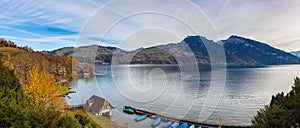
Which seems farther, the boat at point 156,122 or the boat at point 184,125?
the boat at point 156,122

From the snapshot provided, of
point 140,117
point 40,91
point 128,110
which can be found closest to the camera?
point 40,91

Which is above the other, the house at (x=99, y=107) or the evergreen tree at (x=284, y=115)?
the evergreen tree at (x=284, y=115)

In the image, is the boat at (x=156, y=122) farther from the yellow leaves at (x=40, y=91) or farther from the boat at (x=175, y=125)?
the yellow leaves at (x=40, y=91)

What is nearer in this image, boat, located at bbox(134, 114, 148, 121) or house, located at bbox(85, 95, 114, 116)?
house, located at bbox(85, 95, 114, 116)

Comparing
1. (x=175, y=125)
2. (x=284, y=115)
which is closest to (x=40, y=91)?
(x=175, y=125)

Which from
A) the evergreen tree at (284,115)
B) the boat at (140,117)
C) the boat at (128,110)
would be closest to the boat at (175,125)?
the boat at (140,117)

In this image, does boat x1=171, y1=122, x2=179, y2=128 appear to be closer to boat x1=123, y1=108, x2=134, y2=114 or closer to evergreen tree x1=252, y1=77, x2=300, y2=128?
boat x1=123, y1=108, x2=134, y2=114

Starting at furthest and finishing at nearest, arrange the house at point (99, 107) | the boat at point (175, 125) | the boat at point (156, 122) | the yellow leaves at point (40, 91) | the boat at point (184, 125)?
the house at point (99, 107), the boat at point (156, 122), the boat at point (184, 125), the boat at point (175, 125), the yellow leaves at point (40, 91)

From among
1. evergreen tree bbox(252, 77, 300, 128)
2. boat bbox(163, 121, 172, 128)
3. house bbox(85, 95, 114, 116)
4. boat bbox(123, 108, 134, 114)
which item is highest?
evergreen tree bbox(252, 77, 300, 128)

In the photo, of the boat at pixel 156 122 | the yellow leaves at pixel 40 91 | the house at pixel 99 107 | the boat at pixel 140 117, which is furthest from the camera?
the boat at pixel 140 117

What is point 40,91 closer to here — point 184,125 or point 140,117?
point 140,117

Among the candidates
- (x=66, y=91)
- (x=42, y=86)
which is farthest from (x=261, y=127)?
(x=66, y=91)

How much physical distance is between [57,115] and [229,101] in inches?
1813

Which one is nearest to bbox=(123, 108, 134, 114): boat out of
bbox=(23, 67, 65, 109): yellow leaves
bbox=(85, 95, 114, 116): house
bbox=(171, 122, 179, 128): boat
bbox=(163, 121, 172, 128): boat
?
bbox=(85, 95, 114, 116): house
